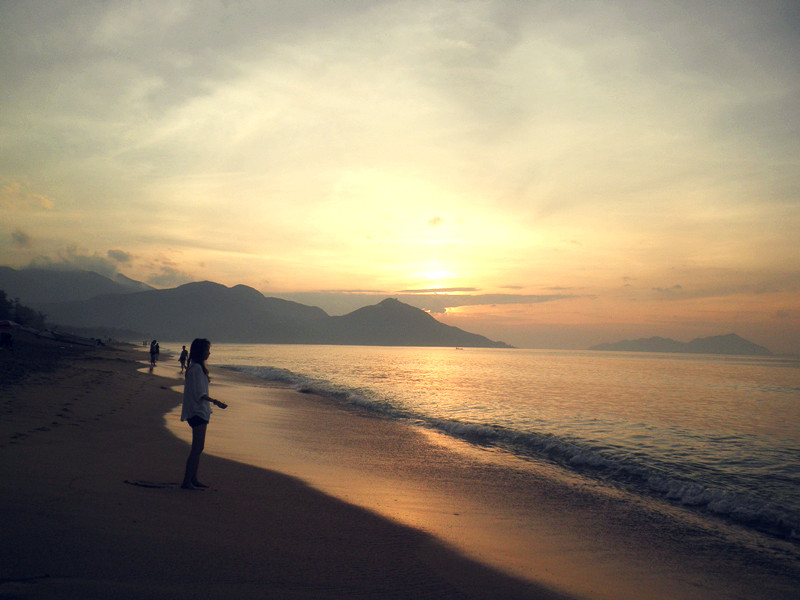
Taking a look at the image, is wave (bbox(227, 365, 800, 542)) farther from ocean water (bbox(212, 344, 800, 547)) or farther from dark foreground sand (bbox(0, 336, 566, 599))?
dark foreground sand (bbox(0, 336, 566, 599))

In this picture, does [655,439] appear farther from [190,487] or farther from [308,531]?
[190,487]

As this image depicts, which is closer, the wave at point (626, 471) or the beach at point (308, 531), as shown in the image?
the beach at point (308, 531)

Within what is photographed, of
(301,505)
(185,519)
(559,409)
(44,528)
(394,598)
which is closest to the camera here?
(394,598)

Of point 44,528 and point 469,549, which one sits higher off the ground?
point 44,528

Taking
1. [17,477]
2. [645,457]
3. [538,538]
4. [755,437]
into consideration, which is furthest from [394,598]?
[755,437]

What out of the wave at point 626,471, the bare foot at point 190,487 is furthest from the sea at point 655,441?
the bare foot at point 190,487

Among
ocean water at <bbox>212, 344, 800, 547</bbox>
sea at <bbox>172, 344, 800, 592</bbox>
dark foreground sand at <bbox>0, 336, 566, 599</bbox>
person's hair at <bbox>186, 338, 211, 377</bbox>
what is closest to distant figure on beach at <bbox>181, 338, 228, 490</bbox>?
person's hair at <bbox>186, 338, 211, 377</bbox>

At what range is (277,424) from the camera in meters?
17.1

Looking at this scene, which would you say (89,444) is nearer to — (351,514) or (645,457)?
(351,514)

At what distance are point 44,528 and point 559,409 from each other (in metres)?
23.6

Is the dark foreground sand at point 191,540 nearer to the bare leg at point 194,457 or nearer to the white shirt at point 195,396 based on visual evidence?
the bare leg at point 194,457

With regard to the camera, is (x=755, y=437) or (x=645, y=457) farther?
(x=755, y=437)

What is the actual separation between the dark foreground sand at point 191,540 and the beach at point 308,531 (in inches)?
0.9

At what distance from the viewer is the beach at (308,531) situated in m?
4.66
